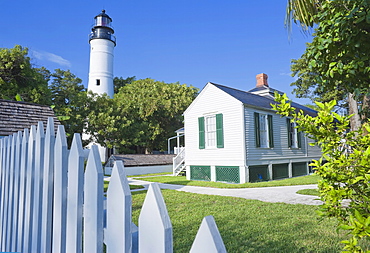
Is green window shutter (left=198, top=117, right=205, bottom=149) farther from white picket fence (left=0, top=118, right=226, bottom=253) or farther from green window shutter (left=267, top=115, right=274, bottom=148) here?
white picket fence (left=0, top=118, right=226, bottom=253)

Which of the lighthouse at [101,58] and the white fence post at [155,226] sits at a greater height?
the lighthouse at [101,58]

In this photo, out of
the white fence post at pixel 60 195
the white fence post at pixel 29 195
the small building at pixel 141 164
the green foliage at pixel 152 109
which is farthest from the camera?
the green foliage at pixel 152 109

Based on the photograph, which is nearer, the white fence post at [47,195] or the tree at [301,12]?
the white fence post at [47,195]

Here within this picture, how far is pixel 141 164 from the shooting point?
1962cm

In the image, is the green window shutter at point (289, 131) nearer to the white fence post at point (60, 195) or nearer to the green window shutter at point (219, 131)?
the green window shutter at point (219, 131)

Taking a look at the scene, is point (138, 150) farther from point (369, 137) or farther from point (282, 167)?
point (369, 137)

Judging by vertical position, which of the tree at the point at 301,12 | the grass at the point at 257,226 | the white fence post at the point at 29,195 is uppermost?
the tree at the point at 301,12

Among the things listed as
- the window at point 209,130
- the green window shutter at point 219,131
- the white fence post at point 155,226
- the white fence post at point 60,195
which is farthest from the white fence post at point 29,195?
the window at point 209,130

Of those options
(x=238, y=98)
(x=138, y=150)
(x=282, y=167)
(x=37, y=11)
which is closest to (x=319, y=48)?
(x=238, y=98)

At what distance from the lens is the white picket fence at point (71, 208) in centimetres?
92

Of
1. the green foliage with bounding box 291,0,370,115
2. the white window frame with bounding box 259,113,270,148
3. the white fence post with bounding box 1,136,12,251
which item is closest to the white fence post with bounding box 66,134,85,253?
the white fence post with bounding box 1,136,12,251

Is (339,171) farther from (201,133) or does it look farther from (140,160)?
(140,160)

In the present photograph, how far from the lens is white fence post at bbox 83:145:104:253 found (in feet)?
3.80

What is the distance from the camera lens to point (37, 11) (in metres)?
17.7
